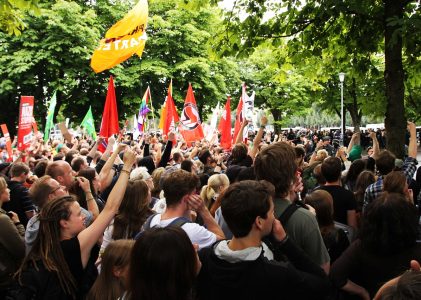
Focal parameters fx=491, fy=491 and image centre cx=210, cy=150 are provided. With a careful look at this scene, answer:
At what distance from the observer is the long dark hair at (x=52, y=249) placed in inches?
126

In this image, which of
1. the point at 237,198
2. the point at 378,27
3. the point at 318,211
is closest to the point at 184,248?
the point at 237,198

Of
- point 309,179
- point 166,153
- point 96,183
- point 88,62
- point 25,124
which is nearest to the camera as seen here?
point 96,183

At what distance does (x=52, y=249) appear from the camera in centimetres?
328

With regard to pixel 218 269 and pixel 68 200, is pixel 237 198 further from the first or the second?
pixel 68 200

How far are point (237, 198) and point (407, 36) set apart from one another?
20.9 feet

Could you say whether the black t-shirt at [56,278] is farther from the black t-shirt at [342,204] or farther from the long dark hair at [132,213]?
the black t-shirt at [342,204]

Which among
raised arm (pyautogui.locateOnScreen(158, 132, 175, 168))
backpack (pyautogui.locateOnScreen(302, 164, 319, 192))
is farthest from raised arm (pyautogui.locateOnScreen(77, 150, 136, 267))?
raised arm (pyautogui.locateOnScreen(158, 132, 175, 168))

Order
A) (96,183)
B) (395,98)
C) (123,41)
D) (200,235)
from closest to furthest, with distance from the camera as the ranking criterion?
(200,235), (96,183), (395,98), (123,41)

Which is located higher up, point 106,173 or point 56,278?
point 106,173

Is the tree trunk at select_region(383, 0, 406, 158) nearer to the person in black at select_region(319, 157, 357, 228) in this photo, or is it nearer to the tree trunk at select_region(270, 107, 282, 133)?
the person in black at select_region(319, 157, 357, 228)

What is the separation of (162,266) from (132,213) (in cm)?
226

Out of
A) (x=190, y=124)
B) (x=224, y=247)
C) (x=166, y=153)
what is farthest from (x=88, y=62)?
(x=224, y=247)

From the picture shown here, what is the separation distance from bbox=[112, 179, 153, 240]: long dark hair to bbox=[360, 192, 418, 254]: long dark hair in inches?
82.5

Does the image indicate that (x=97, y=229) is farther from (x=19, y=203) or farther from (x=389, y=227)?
(x=19, y=203)
